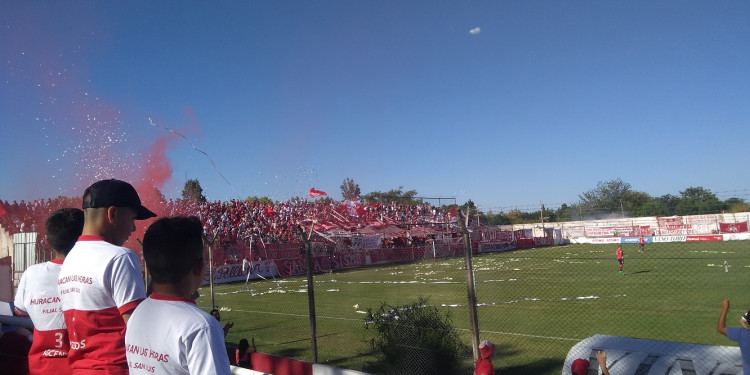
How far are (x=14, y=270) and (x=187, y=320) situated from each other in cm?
1519

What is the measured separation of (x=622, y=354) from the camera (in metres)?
5.04

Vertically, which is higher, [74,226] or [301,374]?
[74,226]

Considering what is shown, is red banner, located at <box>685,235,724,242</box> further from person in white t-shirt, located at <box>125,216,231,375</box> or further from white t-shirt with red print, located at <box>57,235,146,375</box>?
person in white t-shirt, located at <box>125,216,231,375</box>

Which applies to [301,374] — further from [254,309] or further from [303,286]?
[303,286]

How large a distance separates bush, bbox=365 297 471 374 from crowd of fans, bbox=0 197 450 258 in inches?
609

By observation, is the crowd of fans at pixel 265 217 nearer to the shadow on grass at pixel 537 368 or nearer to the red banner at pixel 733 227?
the shadow on grass at pixel 537 368

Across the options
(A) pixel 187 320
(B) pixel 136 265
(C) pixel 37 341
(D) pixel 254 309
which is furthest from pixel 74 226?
(D) pixel 254 309

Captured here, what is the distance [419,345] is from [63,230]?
481 centimetres

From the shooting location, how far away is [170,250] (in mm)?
1961

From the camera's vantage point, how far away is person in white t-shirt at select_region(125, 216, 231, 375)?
174 cm

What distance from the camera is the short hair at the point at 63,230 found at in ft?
10.9

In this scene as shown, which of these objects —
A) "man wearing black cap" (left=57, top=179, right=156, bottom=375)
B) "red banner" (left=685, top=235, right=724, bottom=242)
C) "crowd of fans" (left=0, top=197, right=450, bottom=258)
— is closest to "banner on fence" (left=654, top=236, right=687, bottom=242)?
"red banner" (left=685, top=235, right=724, bottom=242)

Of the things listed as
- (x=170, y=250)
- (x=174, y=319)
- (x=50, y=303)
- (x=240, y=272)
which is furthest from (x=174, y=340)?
(x=240, y=272)

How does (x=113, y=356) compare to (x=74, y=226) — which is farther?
(x=74, y=226)
